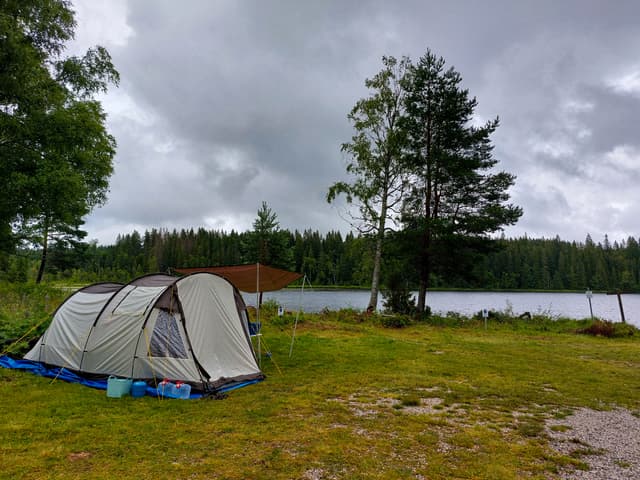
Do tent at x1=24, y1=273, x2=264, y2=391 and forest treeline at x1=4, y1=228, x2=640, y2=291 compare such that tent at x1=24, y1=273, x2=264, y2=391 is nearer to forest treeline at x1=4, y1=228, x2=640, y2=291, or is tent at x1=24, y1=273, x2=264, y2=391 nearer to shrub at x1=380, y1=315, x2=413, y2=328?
shrub at x1=380, y1=315, x2=413, y2=328

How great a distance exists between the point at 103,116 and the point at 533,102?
727 inches

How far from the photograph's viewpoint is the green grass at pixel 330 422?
3322 millimetres

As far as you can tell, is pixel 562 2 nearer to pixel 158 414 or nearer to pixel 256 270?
pixel 256 270

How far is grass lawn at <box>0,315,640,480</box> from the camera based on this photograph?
332cm

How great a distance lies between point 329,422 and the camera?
4.53 metres

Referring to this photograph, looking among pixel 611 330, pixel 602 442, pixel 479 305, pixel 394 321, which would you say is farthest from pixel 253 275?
pixel 479 305

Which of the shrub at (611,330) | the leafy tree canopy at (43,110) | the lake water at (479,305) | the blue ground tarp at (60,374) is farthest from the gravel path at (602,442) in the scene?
the leafy tree canopy at (43,110)

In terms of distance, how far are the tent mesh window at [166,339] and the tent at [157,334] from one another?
2cm

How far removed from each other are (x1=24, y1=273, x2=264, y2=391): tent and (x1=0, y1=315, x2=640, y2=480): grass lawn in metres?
0.49

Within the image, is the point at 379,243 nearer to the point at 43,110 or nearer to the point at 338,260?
the point at 43,110

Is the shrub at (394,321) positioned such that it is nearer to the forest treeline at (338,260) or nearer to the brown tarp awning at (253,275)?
the brown tarp awning at (253,275)

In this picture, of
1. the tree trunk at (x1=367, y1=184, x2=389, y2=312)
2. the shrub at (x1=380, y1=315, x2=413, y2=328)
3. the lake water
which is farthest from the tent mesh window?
the tree trunk at (x1=367, y1=184, x2=389, y2=312)

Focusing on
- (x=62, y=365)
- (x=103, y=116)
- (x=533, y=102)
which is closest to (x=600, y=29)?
(x=533, y=102)

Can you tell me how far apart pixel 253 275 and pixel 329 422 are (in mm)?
4391
